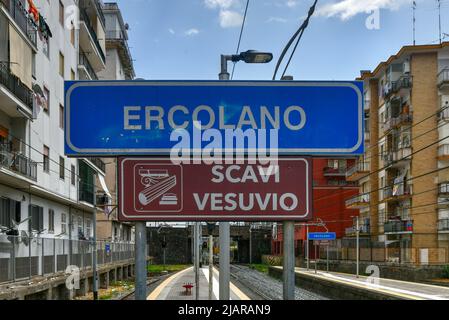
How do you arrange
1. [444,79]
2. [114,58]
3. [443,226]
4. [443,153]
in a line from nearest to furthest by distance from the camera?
[444,79], [443,153], [443,226], [114,58]

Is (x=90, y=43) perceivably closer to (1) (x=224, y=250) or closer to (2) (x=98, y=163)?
(2) (x=98, y=163)

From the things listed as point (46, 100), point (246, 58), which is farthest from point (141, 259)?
point (46, 100)

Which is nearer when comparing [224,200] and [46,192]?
[224,200]

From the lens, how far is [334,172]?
64.8m

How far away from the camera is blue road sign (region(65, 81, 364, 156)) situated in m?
3.77

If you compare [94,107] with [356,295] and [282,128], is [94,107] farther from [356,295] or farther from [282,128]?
[356,295]

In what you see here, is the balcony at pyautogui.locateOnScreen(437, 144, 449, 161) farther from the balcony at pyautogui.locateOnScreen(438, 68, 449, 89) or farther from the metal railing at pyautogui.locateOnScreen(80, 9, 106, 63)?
the metal railing at pyautogui.locateOnScreen(80, 9, 106, 63)

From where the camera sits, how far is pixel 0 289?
15.5 m

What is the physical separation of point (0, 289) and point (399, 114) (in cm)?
3770

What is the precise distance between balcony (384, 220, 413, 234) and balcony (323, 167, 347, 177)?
54.7ft

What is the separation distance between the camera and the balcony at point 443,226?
42.5m

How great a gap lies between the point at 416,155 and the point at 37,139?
27510 mm

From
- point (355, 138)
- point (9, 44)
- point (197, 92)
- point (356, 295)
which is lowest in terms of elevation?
point (356, 295)
